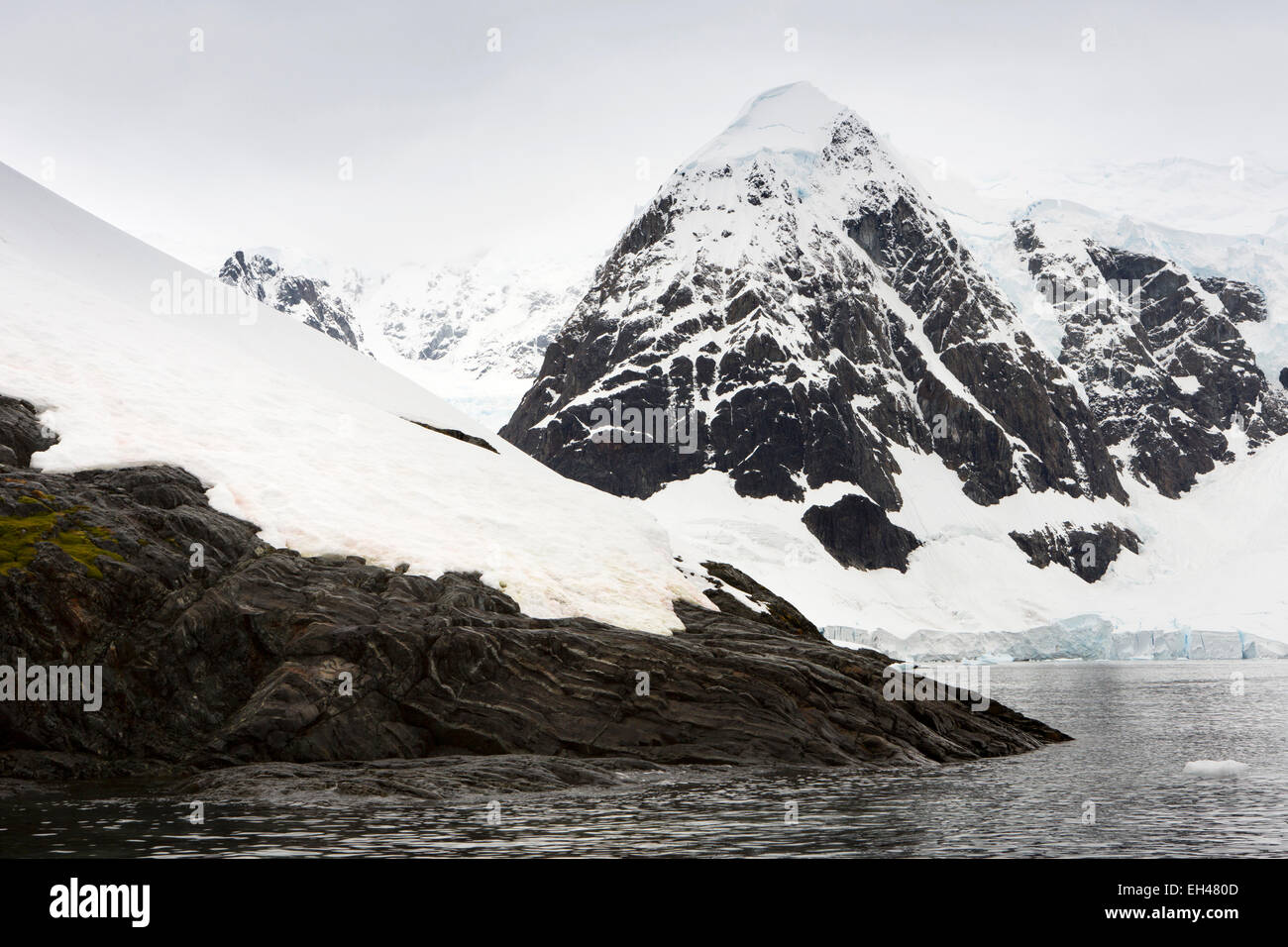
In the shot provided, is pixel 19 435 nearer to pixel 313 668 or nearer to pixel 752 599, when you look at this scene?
pixel 313 668

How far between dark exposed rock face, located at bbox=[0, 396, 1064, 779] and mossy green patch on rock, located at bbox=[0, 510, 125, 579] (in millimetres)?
61

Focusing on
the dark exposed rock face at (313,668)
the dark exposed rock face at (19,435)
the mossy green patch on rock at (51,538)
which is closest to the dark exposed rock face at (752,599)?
the dark exposed rock face at (313,668)

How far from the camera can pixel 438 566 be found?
4209 cm

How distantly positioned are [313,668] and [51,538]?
843cm

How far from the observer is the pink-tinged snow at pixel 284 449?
42.3 metres

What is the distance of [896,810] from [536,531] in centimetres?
2528

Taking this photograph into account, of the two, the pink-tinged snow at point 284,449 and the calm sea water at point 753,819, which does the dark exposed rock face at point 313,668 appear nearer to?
the calm sea water at point 753,819

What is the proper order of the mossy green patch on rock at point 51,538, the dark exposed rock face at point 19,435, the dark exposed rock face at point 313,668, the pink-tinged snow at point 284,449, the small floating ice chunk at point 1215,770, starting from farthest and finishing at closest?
the pink-tinged snow at point 284,449 < the dark exposed rock face at point 19,435 < the small floating ice chunk at point 1215,770 < the mossy green patch on rock at point 51,538 < the dark exposed rock face at point 313,668

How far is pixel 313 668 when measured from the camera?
3291 cm

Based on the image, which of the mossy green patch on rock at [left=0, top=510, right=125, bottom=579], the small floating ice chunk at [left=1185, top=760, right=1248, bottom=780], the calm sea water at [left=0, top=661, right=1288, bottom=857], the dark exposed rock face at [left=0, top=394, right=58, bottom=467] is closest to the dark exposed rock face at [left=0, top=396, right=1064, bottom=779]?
the mossy green patch on rock at [left=0, top=510, right=125, bottom=579]

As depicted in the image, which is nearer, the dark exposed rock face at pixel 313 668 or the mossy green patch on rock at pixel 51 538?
the dark exposed rock face at pixel 313 668

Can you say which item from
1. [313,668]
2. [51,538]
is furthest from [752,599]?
[51,538]

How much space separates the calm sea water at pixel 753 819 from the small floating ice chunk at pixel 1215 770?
1.06ft
